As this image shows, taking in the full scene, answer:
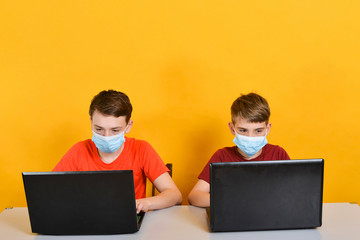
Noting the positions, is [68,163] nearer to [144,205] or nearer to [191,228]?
[144,205]

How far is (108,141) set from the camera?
1.70m

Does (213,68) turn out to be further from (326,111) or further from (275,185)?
(275,185)

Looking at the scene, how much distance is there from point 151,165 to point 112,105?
1.30 feet

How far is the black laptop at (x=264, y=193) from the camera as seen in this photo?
115 centimetres

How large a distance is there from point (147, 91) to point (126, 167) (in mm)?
651

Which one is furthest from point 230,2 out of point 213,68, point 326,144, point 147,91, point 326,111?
point 326,144

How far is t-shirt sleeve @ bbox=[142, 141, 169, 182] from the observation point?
183 centimetres

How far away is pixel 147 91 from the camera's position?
2320 mm

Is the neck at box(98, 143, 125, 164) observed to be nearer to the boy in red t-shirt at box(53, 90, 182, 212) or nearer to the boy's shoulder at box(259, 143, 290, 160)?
the boy in red t-shirt at box(53, 90, 182, 212)

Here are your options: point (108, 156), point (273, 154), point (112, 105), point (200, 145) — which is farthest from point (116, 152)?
point (273, 154)

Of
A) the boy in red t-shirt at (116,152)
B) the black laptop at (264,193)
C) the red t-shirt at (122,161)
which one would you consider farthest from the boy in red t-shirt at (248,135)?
the black laptop at (264,193)

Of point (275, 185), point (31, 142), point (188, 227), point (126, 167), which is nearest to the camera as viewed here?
point (275, 185)

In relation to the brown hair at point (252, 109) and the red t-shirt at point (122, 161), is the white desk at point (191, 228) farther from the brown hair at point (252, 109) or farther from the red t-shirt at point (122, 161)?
the brown hair at point (252, 109)

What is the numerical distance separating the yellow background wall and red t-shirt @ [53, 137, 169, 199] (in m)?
0.48
